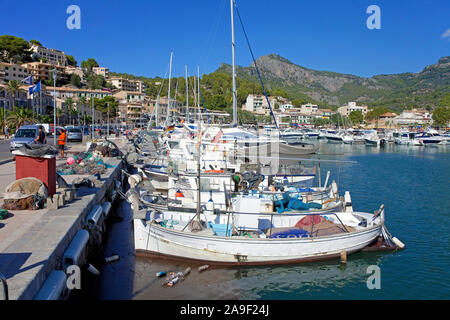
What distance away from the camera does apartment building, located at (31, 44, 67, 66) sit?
418ft

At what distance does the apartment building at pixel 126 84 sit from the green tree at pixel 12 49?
35.8 metres

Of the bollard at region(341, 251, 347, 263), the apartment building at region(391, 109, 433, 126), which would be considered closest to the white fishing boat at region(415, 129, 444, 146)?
the apartment building at region(391, 109, 433, 126)

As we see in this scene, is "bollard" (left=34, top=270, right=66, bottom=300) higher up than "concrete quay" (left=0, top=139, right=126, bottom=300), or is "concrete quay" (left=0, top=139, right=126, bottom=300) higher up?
"concrete quay" (left=0, top=139, right=126, bottom=300)

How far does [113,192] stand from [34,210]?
30.6 ft

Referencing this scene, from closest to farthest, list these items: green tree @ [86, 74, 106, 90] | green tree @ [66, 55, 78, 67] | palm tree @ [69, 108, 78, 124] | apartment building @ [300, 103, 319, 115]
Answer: palm tree @ [69, 108, 78, 124] → green tree @ [86, 74, 106, 90] → green tree @ [66, 55, 78, 67] → apartment building @ [300, 103, 319, 115]

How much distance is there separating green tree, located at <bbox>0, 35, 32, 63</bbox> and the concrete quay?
4445 inches

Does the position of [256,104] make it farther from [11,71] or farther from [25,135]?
[25,135]

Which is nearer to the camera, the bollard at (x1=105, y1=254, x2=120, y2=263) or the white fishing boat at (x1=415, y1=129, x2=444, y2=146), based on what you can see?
the bollard at (x1=105, y1=254, x2=120, y2=263)

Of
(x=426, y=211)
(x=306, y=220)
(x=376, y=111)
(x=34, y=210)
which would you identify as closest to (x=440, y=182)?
(x=426, y=211)

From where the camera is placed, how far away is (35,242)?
820 cm

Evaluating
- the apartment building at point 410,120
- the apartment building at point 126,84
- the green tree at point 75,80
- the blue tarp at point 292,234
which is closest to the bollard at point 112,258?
the blue tarp at point 292,234

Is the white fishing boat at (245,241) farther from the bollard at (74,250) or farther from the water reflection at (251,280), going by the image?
the bollard at (74,250)

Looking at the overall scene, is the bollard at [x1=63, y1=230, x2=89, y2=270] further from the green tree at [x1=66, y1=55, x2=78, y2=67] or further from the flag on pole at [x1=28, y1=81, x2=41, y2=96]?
the green tree at [x1=66, y1=55, x2=78, y2=67]

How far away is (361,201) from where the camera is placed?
22.3 metres
